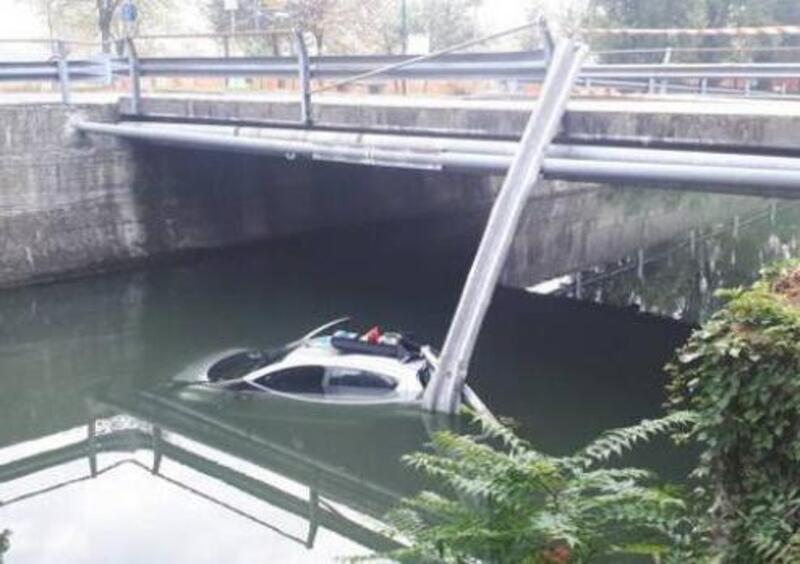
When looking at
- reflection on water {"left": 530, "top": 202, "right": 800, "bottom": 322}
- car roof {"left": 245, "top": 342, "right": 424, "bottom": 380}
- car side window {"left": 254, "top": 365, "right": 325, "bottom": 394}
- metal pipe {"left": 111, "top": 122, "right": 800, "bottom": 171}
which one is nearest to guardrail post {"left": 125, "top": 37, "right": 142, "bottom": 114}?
metal pipe {"left": 111, "top": 122, "right": 800, "bottom": 171}

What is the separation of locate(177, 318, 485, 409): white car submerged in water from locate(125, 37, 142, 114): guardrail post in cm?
757

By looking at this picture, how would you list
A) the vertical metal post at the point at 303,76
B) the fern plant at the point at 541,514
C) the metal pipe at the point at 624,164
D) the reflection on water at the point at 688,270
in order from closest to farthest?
the fern plant at the point at 541,514, the metal pipe at the point at 624,164, the vertical metal post at the point at 303,76, the reflection on water at the point at 688,270

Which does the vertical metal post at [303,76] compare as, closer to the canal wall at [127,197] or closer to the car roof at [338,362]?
the car roof at [338,362]

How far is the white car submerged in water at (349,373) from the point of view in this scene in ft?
35.2

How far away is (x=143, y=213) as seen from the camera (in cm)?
1827

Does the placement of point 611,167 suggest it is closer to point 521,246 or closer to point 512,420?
point 512,420

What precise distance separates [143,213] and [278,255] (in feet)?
10.5

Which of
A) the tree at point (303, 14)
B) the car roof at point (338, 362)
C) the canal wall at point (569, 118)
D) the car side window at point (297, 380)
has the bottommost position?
the car side window at point (297, 380)

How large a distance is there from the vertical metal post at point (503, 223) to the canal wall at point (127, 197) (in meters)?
9.51

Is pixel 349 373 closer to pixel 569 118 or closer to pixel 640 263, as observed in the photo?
pixel 569 118

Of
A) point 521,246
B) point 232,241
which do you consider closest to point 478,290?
point 232,241

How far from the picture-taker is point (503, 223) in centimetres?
1035

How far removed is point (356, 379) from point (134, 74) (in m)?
8.79

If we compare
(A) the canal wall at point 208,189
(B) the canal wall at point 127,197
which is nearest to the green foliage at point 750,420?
(A) the canal wall at point 208,189
